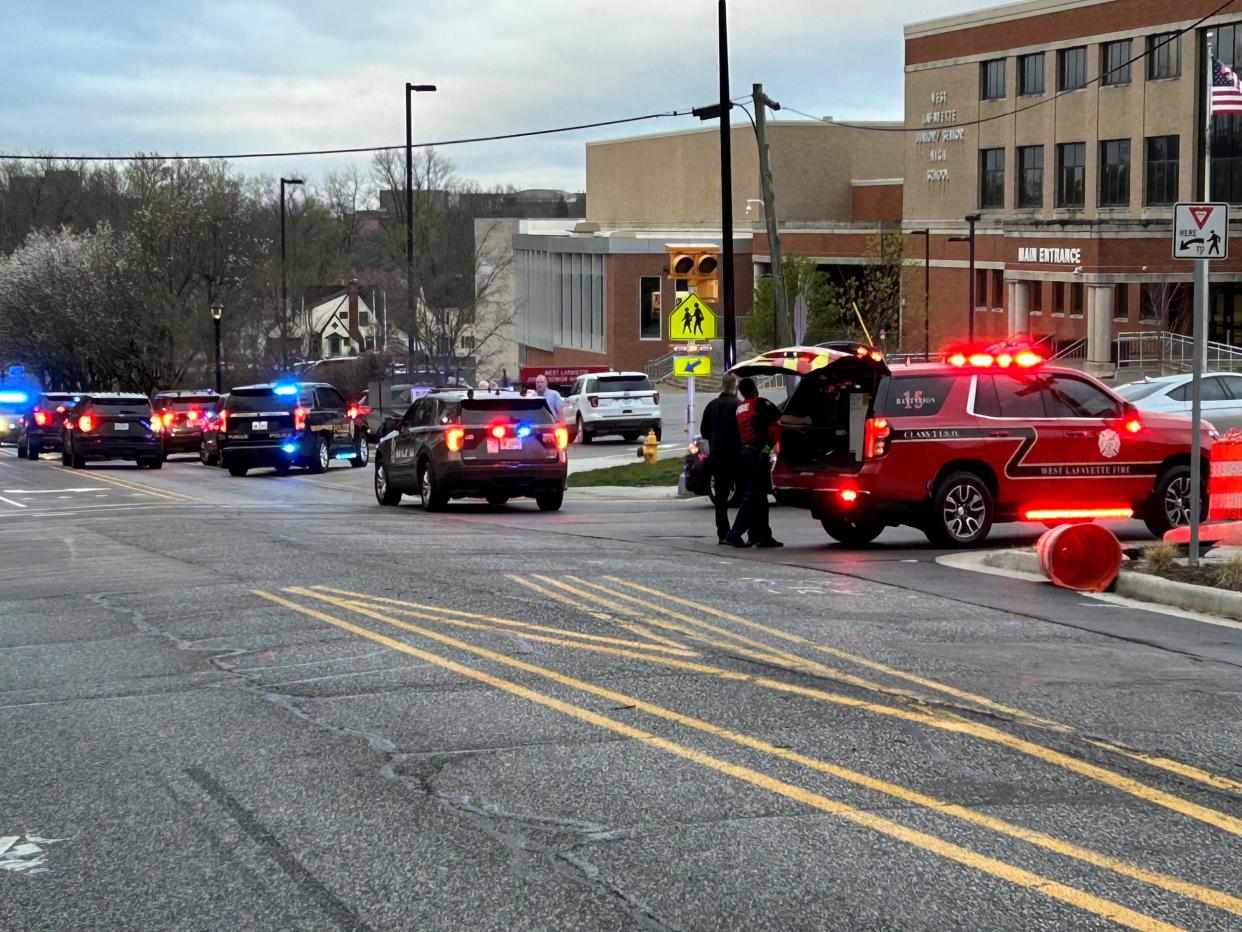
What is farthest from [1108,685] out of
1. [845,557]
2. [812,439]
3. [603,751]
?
[812,439]

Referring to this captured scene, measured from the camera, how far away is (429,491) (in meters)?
23.0

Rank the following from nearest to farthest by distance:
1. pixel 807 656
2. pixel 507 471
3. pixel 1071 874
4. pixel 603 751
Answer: pixel 1071 874
pixel 603 751
pixel 807 656
pixel 507 471

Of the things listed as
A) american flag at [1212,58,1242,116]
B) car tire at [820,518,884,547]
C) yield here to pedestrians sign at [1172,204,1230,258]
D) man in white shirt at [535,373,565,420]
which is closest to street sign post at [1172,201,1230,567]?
yield here to pedestrians sign at [1172,204,1230,258]

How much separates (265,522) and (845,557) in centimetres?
790

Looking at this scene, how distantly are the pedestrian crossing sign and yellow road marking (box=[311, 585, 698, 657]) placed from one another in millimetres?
12829

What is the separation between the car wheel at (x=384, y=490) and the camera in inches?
975

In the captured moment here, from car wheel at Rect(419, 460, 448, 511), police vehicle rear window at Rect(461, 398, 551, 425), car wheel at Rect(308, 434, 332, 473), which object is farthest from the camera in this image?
car wheel at Rect(308, 434, 332, 473)

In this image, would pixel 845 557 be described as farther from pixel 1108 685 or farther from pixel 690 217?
pixel 690 217

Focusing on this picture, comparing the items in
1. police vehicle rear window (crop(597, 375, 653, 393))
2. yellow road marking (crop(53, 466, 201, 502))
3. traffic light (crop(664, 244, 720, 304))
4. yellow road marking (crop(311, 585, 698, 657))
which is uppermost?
traffic light (crop(664, 244, 720, 304))

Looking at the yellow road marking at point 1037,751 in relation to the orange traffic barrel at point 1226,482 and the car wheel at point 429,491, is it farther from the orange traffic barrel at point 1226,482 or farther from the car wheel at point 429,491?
the car wheel at point 429,491

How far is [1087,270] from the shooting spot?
6300 cm

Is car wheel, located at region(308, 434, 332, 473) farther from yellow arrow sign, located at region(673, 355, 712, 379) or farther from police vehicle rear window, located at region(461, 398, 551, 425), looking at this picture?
police vehicle rear window, located at region(461, 398, 551, 425)

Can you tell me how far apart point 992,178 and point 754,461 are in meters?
65.1

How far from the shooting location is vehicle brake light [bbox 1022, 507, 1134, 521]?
16641mm
